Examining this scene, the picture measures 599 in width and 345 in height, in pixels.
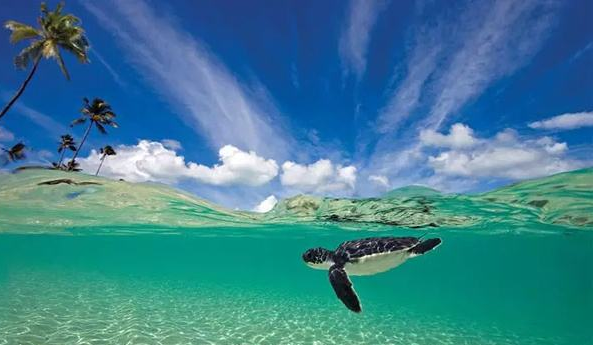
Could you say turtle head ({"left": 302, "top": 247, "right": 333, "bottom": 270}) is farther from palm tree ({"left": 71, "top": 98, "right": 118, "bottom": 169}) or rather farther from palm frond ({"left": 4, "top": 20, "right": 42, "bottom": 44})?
palm tree ({"left": 71, "top": 98, "right": 118, "bottom": 169})

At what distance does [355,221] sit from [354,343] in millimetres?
12888

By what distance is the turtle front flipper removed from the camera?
4973mm

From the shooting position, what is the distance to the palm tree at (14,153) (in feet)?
55.4

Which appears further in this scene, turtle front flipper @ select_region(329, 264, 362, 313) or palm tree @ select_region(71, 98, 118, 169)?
palm tree @ select_region(71, 98, 118, 169)

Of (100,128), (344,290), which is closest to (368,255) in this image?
(344,290)

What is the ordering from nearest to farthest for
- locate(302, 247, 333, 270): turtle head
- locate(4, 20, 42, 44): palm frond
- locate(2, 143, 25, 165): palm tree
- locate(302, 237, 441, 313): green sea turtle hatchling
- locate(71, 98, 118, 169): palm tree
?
locate(302, 237, 441, 313): green sea turtle hatchling, locate(302, 247, 333, 270): turtle head, locate(4, 20, 42, 44): palm frond, locate(2, 143, 25, 165): palm tree, locate(71, 98, 118, 169): palm tree

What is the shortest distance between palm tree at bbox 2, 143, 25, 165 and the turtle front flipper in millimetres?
17291

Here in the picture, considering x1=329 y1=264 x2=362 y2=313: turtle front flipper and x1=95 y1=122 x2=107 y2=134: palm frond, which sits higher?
x1=95 y1=122 x2=107 y2=134: palm frond

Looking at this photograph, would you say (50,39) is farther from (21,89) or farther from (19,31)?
(21,89)

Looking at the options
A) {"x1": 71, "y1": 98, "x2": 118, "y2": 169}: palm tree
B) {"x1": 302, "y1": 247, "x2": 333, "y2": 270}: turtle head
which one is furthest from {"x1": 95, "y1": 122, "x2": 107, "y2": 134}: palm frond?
{"x1": 302, "y1": 247, "x2": 333, "y2": 270}: turtle head

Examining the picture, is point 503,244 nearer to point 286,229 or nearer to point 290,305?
point 286,229

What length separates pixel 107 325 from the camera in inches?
451

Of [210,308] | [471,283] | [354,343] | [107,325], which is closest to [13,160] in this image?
[107,325]

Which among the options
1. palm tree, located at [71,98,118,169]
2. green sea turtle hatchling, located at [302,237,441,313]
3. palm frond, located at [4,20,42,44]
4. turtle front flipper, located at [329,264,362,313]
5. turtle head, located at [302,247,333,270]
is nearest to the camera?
turtle front flipper, located at [329,264,362,313]
